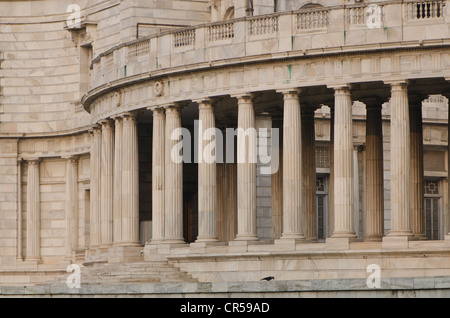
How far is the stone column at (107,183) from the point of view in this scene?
2830 inches

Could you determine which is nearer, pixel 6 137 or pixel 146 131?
pixel 146 131

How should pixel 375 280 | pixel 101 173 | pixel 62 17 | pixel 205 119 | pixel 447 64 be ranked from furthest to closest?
pixel 62 17, pixel 101 173, pixel 205 119, pixel 447 64, pixel 375 280

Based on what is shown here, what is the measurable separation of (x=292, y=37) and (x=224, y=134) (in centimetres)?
1044

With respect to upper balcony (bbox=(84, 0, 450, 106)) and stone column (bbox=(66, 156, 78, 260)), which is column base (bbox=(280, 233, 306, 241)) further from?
stone column (bbox=(66, 156, 78, 260))

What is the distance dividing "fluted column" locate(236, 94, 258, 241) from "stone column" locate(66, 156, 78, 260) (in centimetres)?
2250

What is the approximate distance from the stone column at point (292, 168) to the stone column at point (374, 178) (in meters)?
5.07

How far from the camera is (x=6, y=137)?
282ft

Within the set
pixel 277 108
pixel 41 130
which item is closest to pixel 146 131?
pixel 277 108

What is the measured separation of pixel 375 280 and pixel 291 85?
15.9 metres

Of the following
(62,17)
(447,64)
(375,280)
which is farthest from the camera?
(62,17)
